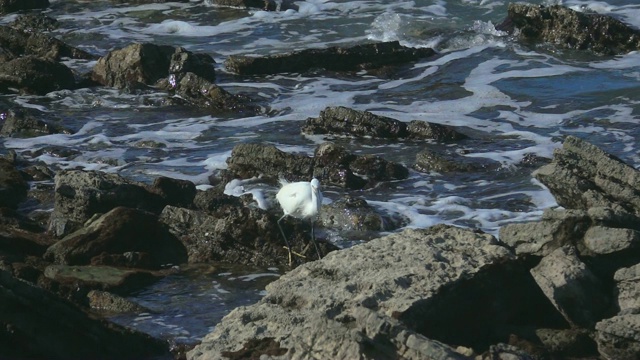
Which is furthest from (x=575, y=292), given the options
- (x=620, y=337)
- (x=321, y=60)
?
(x=321, y=60)

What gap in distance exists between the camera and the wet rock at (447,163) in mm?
10438

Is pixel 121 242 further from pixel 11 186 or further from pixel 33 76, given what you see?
pixel 33 76

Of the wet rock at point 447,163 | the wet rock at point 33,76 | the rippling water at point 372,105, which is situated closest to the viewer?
the rippling water at point 372,105

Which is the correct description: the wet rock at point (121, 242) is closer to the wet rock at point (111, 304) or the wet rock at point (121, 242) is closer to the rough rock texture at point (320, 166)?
the wet rock at point (111, 304)

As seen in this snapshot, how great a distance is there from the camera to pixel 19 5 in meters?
20.7

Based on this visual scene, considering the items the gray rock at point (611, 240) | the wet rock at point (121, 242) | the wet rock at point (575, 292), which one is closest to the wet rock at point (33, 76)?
the wet rock at point (121, 242)

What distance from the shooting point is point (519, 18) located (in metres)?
16.6

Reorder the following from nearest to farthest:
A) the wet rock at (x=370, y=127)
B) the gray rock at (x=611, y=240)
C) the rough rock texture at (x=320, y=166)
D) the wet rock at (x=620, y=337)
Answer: the wet rock at (x=620, y=337), the gray rock at (x=611, y=240), the rough rock texture at (x=320, y=166), the wet rock at (x=370, y=127)

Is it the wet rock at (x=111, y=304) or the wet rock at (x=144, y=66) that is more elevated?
the wet rock at (x=111, y=304)

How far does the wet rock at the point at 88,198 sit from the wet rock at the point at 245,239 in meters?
0.80

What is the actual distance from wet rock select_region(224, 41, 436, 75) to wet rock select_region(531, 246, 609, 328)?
31.5 feet

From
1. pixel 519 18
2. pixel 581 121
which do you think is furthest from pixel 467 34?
pixel 581 121

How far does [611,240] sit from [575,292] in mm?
486

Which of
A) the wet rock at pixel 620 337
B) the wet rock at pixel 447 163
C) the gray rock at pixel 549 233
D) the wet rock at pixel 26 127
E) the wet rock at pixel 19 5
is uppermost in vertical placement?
the gray rock at pixel 549 233
